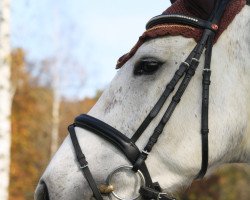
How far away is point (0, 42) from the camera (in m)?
8.27

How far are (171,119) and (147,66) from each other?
13.0 inches

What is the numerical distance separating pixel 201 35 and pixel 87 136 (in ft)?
2.80

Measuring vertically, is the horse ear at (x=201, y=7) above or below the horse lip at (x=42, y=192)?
above

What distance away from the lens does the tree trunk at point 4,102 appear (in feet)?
25.7

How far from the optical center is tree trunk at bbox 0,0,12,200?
7.84 meters

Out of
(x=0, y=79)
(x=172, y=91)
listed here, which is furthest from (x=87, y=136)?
(x=0, y=79)

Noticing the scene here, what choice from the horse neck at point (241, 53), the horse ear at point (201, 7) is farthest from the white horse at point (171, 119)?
the horse ear at point (201, 7)

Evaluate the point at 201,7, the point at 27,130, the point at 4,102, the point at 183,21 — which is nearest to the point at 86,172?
the point at 183,21

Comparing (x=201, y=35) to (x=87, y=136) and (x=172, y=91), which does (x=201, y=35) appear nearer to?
(x=172, y=91)

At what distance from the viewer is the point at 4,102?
8.01m

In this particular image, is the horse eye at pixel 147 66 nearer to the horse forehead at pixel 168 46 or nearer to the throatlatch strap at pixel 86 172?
the horse forehead at pixel 168 46

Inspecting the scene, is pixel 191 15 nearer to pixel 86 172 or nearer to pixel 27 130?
pixel 86 172

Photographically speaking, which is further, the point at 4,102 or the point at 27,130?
the point at 27,130

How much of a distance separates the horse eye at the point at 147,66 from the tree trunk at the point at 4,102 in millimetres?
A: 5249
